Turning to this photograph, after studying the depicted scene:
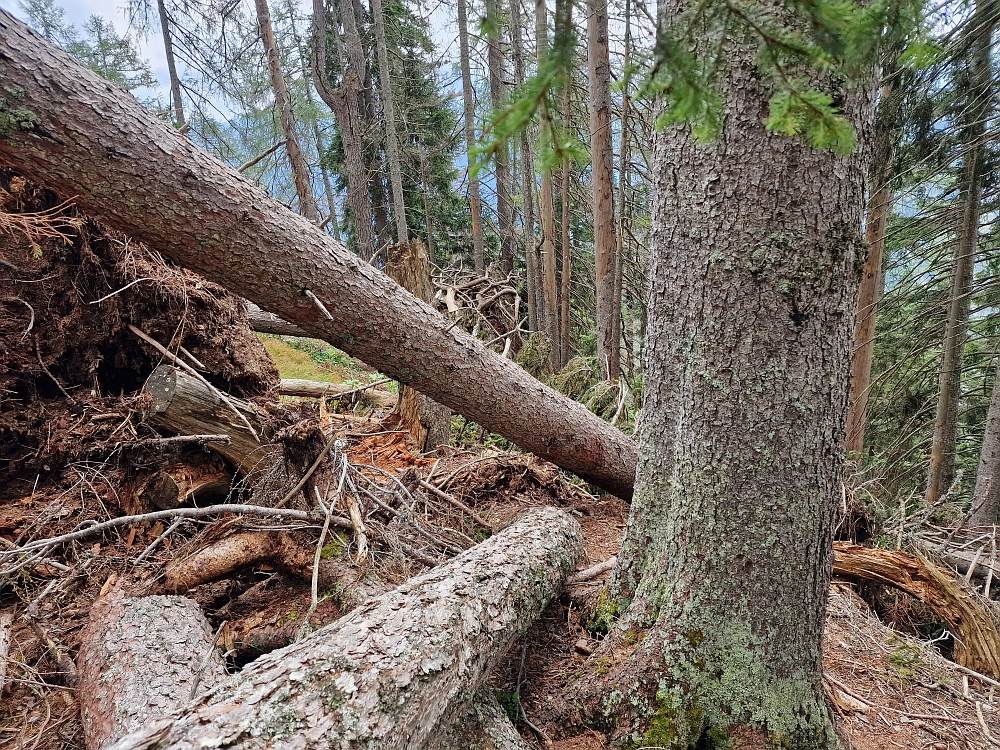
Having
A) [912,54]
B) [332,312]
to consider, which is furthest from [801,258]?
[332,312]

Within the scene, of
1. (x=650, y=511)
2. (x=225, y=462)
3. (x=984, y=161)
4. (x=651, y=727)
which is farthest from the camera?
(x=984, y=161)

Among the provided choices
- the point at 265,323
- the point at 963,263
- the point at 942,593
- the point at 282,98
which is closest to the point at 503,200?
the point at 282,98

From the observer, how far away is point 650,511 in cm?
236

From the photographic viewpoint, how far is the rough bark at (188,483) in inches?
124

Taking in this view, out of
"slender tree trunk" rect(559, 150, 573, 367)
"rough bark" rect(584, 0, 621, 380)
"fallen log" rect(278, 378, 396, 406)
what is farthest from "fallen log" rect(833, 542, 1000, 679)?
"slender tree trunk" rect(559, 150, 573, 367)

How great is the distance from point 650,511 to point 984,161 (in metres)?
6.42

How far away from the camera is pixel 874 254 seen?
6508 mm

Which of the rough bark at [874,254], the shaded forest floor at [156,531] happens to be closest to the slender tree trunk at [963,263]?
the rough bark at [874,254]

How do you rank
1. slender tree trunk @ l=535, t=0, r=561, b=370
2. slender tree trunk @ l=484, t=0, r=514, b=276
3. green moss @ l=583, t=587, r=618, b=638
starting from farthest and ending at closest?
slender tree trunk @ l=484, t=0, r=514, b=276 → slender tree trunk @ l=535, t=0, r=561, b=370 → green moss @ l=583, t=587, r=618, b=638

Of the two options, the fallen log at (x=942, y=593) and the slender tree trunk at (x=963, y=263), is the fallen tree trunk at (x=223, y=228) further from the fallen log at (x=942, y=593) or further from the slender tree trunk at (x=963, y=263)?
the slender tree trunk at (x=963, y=263)

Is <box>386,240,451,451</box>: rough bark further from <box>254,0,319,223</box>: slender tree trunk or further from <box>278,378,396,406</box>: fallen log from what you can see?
<box>254,0,319,223</box>: slender tree trunk

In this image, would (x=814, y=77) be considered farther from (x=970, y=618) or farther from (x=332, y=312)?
(x=970, y=618)

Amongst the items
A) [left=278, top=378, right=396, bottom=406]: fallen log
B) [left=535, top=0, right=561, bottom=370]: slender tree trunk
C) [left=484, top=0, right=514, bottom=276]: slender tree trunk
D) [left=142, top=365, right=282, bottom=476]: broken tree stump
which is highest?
[left=484, top=0, right=514, bottom=276]: slender tree trunk

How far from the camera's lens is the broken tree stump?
308cm
